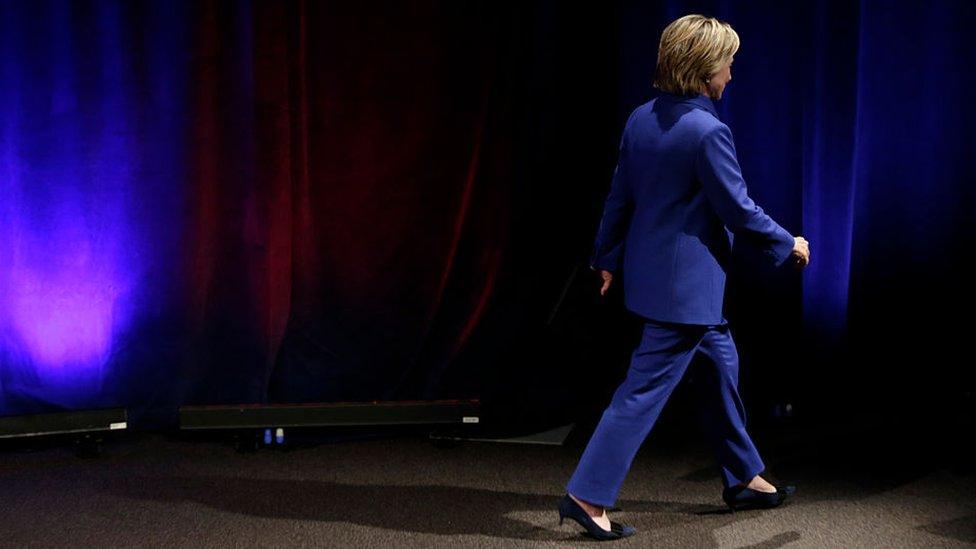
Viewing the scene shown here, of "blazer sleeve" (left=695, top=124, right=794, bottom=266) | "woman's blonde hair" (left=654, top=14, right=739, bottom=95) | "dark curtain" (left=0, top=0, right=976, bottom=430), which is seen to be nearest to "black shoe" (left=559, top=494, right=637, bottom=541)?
"blazer sleeve" (left=695, top=124, right=794, bottom=266)

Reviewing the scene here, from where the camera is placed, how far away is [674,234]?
259 centimetres

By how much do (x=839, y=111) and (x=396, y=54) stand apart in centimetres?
163

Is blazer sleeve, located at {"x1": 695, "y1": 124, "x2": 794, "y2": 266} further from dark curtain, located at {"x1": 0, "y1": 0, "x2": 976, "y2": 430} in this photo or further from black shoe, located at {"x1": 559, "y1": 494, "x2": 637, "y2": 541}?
dark curtain, located at {"x1": 0, "y1": 0, "x2": 976, "y2": 430}

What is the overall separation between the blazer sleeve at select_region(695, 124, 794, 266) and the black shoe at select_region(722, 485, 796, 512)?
74 cm

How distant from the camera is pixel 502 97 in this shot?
13.4 feet

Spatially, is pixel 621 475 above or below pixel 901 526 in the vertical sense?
above

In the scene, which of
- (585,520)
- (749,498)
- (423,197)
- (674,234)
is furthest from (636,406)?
(423,197)

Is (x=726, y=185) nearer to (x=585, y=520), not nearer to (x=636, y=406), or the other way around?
(x=636, y=406)

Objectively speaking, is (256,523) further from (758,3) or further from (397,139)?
(758,3)

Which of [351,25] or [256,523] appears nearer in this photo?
[256,523]

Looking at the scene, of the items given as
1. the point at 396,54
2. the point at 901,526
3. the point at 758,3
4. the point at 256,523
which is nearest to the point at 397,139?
the point at 396,54

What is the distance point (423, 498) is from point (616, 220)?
98 cm

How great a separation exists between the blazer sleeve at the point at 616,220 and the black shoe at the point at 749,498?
0.69 metres

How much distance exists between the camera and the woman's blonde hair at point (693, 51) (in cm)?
250
